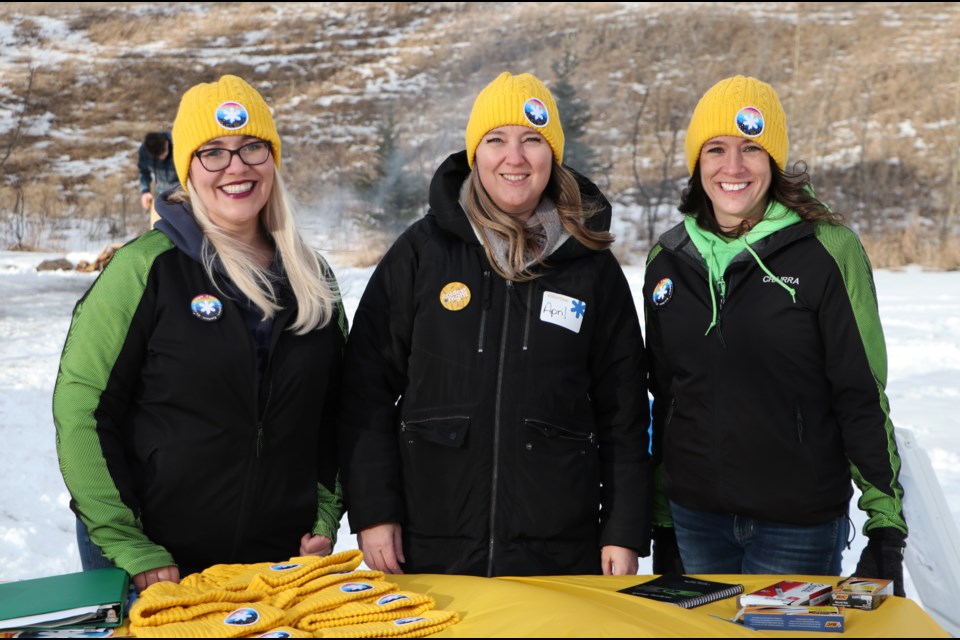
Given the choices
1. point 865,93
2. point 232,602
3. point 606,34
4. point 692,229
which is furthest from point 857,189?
point 232,602

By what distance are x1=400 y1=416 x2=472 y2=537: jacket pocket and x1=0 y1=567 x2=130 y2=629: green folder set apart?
0.81m

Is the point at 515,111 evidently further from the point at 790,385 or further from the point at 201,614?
the point at 201,614

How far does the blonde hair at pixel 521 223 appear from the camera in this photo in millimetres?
2646

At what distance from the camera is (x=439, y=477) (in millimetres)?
2619

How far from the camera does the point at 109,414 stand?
7.65ft

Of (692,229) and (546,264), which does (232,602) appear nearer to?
(546,264)

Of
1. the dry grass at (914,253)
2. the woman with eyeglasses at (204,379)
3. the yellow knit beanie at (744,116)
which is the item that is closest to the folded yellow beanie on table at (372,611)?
the woman with eyeglasses at (204,379)

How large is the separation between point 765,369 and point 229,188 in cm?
145

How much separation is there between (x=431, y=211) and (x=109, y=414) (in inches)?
39.3

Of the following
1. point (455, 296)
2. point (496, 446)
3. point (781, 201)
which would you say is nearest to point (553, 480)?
point (496, 446)

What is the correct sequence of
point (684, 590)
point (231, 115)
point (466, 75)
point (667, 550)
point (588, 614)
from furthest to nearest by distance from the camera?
point (466, 75) → point (667, 550) → point (231, 115) → point (684, 590) → point (588, 614)

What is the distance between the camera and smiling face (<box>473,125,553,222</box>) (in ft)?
8.84

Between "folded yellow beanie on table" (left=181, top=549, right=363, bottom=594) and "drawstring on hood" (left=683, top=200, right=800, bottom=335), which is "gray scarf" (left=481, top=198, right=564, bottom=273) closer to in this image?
"drawstring on hood" (left=683, top=200, right=800, bottom=335)

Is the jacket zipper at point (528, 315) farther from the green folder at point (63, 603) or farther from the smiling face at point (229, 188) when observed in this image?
the green folder at point (63, 603)
